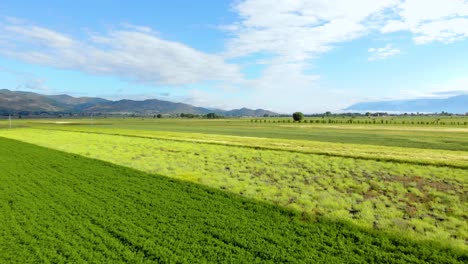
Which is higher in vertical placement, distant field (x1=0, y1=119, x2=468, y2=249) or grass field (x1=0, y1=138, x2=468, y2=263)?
distant field (x1=0, y1=119, x2=468, y2=249)

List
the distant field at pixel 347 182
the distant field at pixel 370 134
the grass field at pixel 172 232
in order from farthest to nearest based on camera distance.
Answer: the distant field at pixel 370 134 → the distant field at pixel 347 182 → the grass field at pixel 172 232

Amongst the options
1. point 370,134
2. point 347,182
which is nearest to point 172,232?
point 347,182

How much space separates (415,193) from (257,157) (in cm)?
1667

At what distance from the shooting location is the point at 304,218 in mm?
13797

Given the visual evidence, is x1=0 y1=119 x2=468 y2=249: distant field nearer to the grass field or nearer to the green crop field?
the green crop field

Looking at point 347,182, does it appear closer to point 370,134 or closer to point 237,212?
point 237,212

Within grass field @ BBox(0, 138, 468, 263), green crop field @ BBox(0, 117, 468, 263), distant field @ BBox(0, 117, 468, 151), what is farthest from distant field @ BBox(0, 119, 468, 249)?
distant field @ BBox(0, 117, 468, 151)

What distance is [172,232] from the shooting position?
39.9 ft

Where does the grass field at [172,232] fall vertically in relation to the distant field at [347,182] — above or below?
below

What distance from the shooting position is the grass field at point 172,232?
33.7ft

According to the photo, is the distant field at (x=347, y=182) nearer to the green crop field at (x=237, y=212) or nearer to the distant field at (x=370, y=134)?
the green crop field at (x=237, y=212)

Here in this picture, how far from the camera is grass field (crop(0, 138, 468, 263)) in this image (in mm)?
10266

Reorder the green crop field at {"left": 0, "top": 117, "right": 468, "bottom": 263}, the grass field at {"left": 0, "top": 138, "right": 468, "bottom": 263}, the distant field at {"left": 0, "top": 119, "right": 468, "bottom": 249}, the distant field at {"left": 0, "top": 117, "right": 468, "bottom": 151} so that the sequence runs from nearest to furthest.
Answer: the grass field at {"left": 0, "top": 138, "right": 468, "bottom": 263}
the green crop field at {"left": 0, "top": 117, "right": 468, "bottom": 263}
the distant field at {"left": 0, "top": 119, "right": 468, "bottom": 249}
the distant field at {"left": 0, "top": 117, "right": 468, "bottom": 151}

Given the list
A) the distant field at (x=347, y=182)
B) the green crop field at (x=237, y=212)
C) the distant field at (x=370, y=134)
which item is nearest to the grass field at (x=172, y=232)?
the green crop field at (x=237, y=212)
